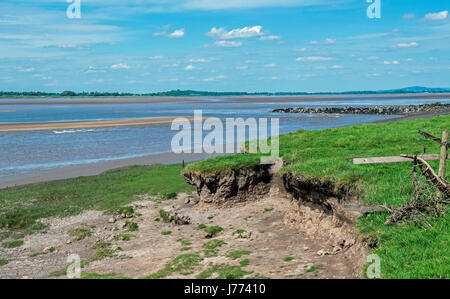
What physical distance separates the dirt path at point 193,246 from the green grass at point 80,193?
1.17m

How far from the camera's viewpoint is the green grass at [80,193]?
20.3 meters

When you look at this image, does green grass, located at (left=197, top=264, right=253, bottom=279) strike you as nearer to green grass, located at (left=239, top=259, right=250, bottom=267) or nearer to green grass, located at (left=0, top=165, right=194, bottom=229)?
green grass, located at (left=239, top=259, right=250, bottom=267)

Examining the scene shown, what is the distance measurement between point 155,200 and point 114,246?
258 inches

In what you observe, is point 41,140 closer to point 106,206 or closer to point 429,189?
point 106,206

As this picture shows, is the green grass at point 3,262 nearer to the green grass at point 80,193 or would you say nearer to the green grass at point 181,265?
the green grass at point 80,193

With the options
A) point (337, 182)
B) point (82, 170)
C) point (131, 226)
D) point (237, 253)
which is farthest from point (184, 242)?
point (82, 170)

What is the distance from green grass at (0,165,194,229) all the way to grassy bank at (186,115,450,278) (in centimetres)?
528

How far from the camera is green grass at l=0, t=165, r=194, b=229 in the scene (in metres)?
20.3

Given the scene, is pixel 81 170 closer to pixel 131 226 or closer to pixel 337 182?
pixel 131 226

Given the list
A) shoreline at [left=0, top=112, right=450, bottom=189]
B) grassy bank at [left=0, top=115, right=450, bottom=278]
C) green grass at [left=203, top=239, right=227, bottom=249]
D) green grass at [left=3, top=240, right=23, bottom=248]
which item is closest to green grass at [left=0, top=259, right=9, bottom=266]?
green grass at [left=3, top=240, right=23, bottom=248]

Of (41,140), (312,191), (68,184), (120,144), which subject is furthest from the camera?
(41,140)
